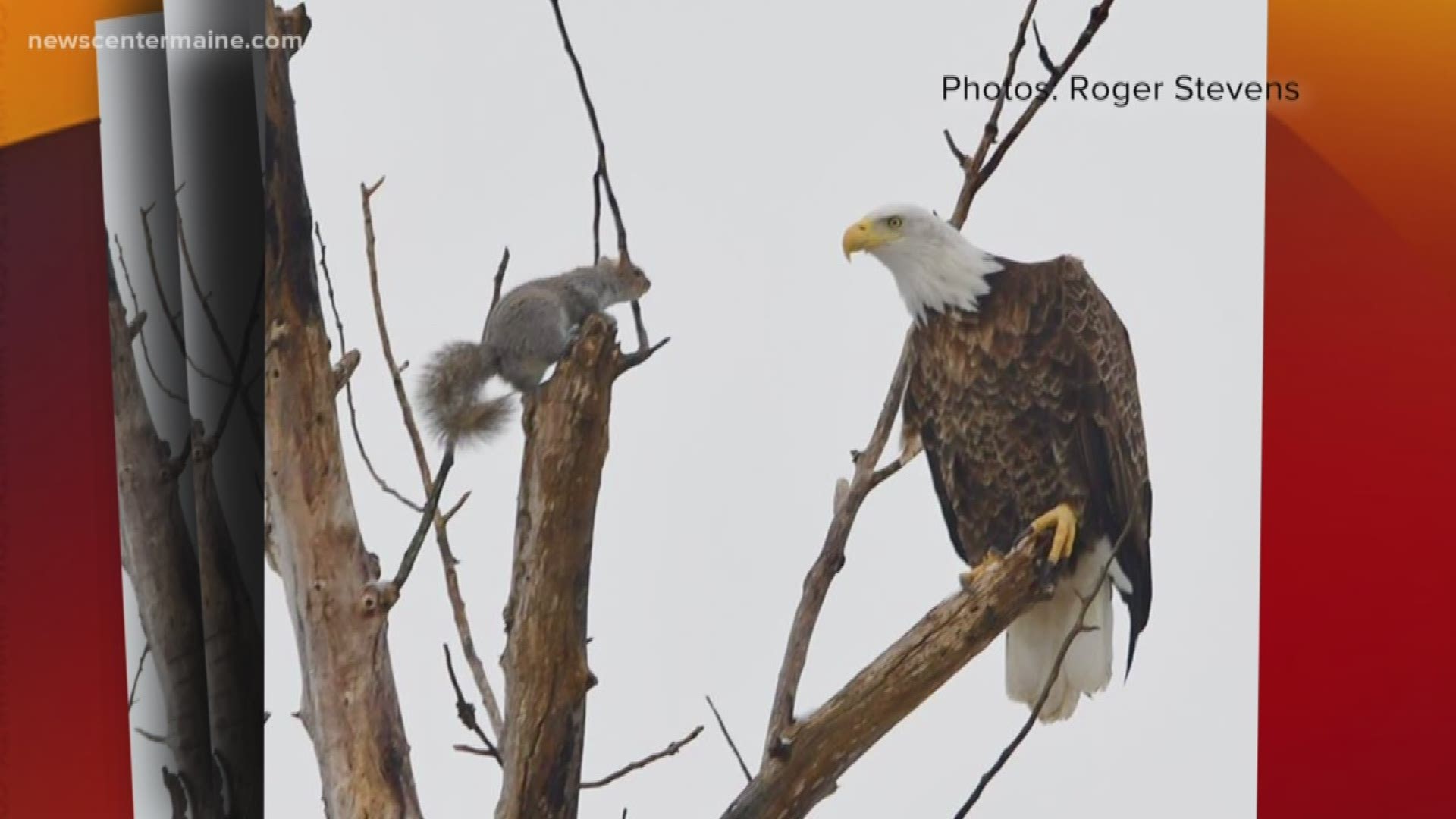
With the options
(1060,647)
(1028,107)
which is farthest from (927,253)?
(1060,647)

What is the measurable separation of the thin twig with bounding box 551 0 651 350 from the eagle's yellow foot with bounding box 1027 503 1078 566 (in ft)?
1.40

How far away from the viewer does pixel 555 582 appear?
1158 mm

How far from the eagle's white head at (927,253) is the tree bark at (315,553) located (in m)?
0.55

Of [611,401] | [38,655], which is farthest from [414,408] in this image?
[38,655]

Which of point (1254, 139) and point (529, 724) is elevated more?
point (1254, 139)

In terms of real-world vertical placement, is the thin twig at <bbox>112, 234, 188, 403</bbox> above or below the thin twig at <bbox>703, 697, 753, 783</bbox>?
above

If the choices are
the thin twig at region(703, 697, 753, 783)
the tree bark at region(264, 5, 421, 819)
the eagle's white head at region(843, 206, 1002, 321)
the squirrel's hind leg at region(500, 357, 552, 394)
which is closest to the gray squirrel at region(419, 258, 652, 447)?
the squirrel's hind leg at region(500, 357, 552, 394)

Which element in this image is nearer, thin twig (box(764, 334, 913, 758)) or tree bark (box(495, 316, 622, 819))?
tree bark (box(495, 316, 622, 819))

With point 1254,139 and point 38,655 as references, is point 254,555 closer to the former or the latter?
point 38,655

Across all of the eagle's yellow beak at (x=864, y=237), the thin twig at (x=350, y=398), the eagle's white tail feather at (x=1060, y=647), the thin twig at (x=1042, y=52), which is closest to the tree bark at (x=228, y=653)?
the thin twig at (x=350, y=398)

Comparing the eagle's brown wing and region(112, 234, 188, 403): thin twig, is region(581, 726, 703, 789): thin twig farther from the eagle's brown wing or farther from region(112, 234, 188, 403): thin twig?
region(112, 234, 188, 403): thin twig

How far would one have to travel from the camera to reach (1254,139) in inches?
46.4

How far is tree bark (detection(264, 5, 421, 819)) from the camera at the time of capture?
4.05 ft

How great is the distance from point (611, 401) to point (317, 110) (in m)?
0.41
